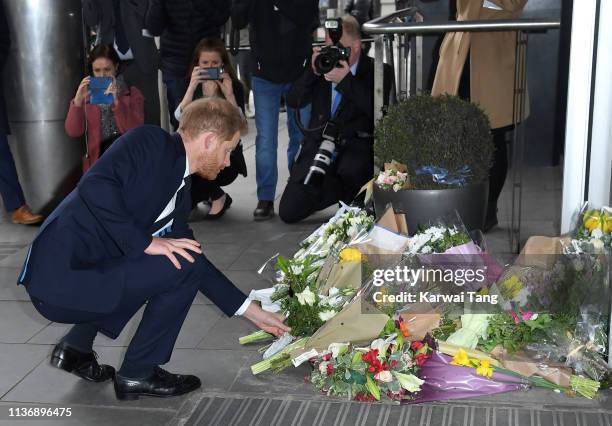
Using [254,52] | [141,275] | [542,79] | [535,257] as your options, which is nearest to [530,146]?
[542,79]

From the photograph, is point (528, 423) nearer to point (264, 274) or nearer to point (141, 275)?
point (141, 275)

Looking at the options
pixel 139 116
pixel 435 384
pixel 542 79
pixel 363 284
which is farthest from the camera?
pixel 542 79

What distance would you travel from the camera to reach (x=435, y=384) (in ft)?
11.1

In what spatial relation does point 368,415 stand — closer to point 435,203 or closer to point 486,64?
point 435,203

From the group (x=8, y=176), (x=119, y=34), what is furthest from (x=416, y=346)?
(x=119, y=34)

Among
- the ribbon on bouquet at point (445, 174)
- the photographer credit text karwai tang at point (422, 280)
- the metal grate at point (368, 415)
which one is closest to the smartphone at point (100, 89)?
the ribbon on bouquet at point (445, 174)

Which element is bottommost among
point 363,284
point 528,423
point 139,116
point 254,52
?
point 528,423

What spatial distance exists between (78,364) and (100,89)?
286 cm

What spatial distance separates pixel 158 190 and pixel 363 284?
97cm

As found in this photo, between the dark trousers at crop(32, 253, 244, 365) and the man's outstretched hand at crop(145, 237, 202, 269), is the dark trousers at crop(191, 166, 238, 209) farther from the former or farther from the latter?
the man's outstretched hand at crop(145, 237, 202, 269)

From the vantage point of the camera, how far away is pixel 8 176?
641 cm

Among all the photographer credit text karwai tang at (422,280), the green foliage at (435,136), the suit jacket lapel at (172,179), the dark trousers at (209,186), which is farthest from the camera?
the dark trousers at (209,186)

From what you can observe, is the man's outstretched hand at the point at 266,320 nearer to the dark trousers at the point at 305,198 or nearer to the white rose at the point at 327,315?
the white rose at the point at 327,315

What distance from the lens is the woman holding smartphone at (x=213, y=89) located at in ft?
20.0
